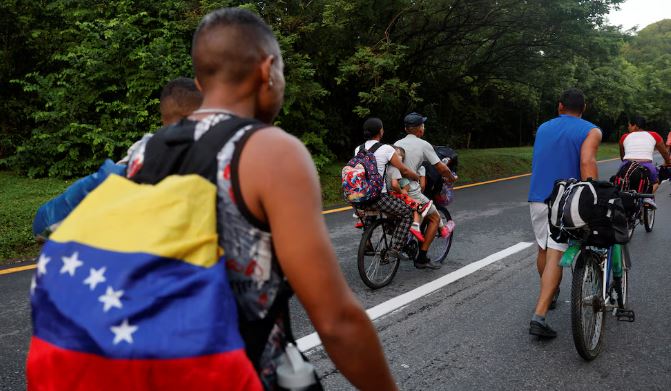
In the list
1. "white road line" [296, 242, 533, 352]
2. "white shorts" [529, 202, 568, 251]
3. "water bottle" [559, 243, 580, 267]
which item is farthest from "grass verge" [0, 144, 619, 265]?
"water bottle" [559, 243, 580, 267]

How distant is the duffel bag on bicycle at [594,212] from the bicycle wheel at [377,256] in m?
2.20

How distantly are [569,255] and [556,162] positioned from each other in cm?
80

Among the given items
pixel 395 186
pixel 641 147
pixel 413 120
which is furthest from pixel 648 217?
pixel 395 186

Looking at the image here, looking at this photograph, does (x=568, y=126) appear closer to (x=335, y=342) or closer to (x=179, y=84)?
(x=179, y=84)

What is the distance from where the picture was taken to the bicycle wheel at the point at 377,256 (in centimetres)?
543

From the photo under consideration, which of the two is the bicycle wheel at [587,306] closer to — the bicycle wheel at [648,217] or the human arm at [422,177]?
the human arm at [422,177]

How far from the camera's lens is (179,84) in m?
3.20

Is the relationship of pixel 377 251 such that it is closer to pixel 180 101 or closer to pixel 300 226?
pixel 180 101

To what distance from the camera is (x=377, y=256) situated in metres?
5.64

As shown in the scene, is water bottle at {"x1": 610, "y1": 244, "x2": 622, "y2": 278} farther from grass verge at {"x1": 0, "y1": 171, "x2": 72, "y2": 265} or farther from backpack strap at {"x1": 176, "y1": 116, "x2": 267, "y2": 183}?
grass verge at {"x1": 0, "y1": 171, "x2": 72, "y2": 265}

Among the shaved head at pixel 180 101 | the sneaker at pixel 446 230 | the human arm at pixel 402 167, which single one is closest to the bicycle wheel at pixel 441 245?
the sneaker at pixel 446 230

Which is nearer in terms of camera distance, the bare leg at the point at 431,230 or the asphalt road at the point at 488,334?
the asphalt road at the point at 488,334

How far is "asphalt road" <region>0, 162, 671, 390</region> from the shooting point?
3492mm

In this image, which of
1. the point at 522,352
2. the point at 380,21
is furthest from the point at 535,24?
the point at 522,352
